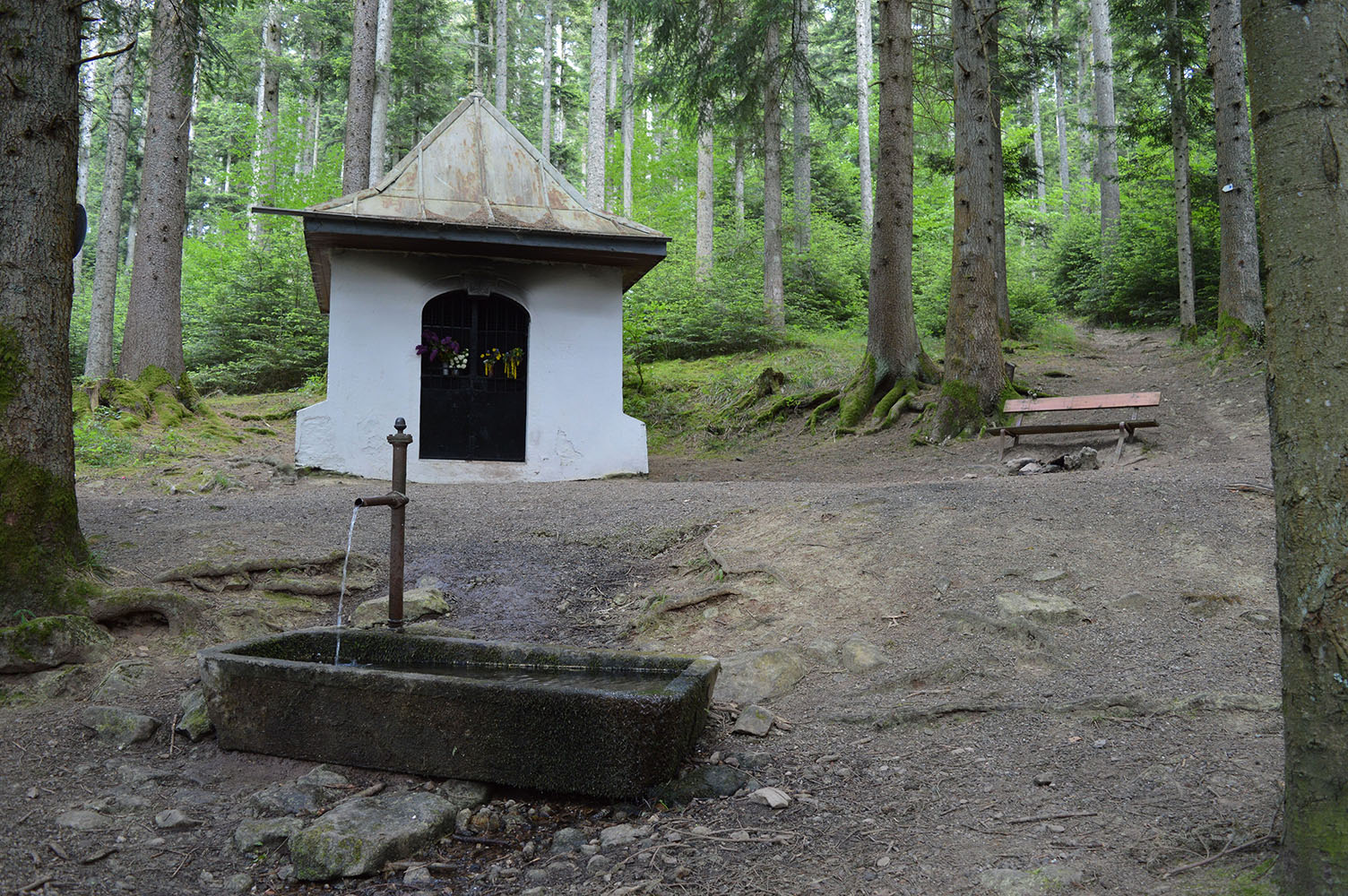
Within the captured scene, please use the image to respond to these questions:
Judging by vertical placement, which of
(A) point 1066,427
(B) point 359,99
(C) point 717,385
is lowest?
(A) point 1066,427

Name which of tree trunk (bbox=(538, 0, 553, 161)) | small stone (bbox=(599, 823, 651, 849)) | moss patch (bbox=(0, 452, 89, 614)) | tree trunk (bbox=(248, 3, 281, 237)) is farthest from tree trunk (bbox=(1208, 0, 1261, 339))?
tree trunk (bbox=(538, 0, 553, 161))

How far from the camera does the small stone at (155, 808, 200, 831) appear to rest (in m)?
3.55

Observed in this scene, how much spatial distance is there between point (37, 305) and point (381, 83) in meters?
24.0

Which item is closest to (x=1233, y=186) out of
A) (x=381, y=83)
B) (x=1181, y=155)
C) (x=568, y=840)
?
(x=1181, y=155)

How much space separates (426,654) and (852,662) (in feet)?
7.66

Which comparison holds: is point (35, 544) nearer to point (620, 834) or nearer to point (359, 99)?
point (620, 834)

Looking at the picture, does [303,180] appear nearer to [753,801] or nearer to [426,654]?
[426,654]

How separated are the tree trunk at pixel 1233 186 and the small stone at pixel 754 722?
40.6 feet

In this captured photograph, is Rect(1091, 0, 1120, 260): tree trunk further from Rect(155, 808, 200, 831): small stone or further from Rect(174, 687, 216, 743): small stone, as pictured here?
Rect(155, 808, 200, 831): small stone

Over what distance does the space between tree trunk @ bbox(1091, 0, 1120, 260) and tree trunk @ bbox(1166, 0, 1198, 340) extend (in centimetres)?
535

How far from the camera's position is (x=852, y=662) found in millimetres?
5078

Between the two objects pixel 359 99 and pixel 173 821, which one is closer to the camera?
pixel 173 821

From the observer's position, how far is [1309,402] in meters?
2.44

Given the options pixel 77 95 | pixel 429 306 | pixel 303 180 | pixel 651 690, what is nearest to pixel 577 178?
pixel 303 180
